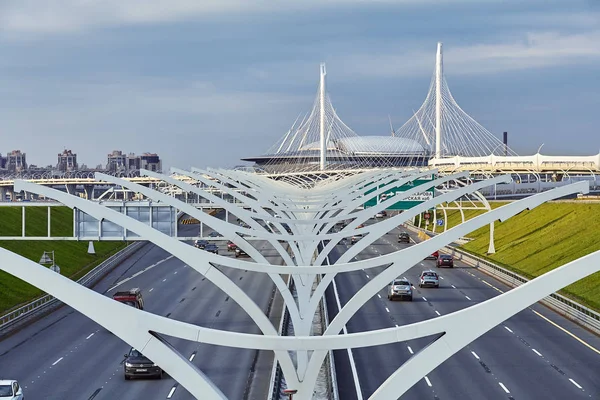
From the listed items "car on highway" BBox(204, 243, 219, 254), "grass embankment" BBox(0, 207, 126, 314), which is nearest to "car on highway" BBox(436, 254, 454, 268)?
"car on highway" BBox(204, 243, 219, 254)

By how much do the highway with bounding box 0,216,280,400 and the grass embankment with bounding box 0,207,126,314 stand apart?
3851mm

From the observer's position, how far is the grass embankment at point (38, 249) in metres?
56.9

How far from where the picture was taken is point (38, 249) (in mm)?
77375

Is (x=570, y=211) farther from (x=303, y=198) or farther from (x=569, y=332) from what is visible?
(x=569, y=332)

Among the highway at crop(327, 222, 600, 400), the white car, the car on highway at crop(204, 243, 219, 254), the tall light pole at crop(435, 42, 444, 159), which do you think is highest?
the tall light pole at crop(435, 42, 444, 159)

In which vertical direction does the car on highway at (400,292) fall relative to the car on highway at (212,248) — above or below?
above

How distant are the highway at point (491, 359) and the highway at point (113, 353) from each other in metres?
3.92

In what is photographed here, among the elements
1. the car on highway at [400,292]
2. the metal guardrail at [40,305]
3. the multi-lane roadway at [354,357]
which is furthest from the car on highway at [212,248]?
the car on highway at [400,292]

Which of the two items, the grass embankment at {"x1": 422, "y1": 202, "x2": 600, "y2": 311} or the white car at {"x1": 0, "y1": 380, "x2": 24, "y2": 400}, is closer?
the white car at {"x1": 0, "y1": 380, "x2": 24, "y2": 400}

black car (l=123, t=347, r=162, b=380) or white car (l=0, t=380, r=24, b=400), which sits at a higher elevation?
white car (l=0, t=380, r=24, b=400)

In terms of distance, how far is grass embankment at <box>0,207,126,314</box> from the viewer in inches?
2242

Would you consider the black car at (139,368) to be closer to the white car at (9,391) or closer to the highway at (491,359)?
the white car at (9,391)

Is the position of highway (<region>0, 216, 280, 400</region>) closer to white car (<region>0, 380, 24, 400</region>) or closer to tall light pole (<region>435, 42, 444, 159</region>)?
white car (<region>0, 380, 24, 400</region>)

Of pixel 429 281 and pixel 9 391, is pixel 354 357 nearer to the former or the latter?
pixel 9 391
